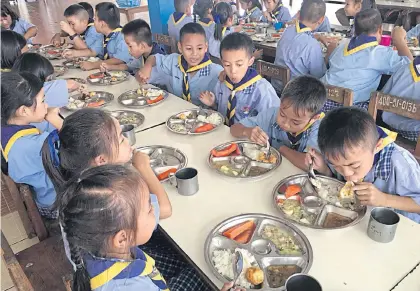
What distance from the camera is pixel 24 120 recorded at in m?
2.06

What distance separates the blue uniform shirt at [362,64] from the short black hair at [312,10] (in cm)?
84

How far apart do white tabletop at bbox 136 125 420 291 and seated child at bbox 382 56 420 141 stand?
4.70ft

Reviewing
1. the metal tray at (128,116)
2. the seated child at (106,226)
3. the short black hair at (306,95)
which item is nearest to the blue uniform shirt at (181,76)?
the metal tray at (128,116)

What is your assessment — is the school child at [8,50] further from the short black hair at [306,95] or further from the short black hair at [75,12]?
the short black hair at [306,95]

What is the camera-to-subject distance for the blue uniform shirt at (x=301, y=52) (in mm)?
3660

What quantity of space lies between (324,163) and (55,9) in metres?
13.7

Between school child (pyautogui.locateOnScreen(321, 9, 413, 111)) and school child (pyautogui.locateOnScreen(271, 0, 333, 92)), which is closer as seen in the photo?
school child (pyautogui.locateOnScreen(321, 9, 413, 111))

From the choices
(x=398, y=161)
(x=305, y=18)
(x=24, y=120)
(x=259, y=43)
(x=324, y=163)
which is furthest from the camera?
(x=259, y=43)

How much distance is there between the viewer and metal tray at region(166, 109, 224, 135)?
228 centimetres

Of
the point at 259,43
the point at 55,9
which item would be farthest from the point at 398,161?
the point at 55,9

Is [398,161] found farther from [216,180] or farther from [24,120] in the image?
[24,120]

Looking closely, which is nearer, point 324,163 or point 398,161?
point 398,161

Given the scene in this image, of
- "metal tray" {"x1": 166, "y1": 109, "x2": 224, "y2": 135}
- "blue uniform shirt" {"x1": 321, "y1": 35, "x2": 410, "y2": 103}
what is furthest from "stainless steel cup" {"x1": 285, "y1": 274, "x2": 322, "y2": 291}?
"blue uniform shirt" {"x1": 321, "y1": 35, "x2": 410, "y2": 103}

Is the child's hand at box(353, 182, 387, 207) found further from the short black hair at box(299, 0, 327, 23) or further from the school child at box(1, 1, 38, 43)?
the school child at box(1, 1, 38, 43)
